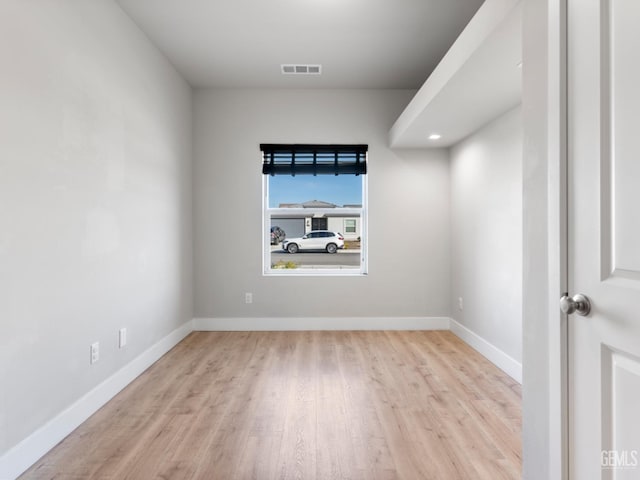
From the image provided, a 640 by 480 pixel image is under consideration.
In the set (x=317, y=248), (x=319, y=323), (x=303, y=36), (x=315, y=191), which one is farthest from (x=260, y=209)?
(x=303, y=36)

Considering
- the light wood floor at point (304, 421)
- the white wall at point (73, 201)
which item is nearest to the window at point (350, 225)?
the light wood floor at point (304, 421)

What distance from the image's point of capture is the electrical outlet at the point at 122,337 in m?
2.60

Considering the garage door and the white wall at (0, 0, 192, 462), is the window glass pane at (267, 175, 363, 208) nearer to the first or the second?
the garage door

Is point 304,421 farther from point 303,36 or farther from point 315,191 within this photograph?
point 303,36

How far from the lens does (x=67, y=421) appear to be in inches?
79.9

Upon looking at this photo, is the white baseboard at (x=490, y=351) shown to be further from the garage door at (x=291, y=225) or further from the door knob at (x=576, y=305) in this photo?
the garage door at (x=291, y=225)

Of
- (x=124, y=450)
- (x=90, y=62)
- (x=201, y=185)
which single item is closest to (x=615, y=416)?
(x=124, y=450)

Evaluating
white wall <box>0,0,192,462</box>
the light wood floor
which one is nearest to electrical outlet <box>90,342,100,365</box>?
white wall <box>0,0,192,462</box>

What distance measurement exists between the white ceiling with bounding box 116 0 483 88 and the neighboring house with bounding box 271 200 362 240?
136cm

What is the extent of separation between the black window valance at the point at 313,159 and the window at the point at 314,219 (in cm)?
1

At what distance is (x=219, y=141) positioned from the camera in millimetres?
4145

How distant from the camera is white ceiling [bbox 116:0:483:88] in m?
2.65

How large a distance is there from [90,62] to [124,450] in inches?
89.9

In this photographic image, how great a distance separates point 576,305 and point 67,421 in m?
2.51
